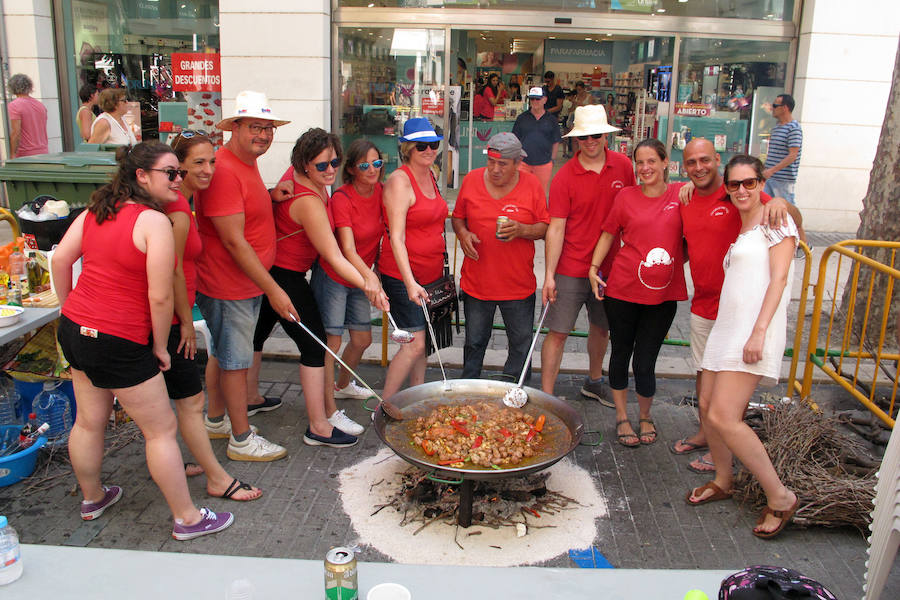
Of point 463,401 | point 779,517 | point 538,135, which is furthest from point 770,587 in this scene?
point 538,135

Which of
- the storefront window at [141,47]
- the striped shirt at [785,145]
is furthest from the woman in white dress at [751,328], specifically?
the storefront window at [141,47]

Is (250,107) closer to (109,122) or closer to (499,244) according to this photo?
(499,244)

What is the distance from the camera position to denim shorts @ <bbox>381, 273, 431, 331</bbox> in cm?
500

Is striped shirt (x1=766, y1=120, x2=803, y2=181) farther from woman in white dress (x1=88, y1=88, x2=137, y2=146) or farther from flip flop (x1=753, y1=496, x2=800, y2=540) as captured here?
woman in white dress (x1=88, y1=88, x2=137, y2=146)

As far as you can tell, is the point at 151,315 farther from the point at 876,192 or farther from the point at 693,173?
the point at 876,192

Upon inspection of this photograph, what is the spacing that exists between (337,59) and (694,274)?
843 centimetres

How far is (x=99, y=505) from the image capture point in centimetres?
405

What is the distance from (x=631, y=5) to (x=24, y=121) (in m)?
8.57

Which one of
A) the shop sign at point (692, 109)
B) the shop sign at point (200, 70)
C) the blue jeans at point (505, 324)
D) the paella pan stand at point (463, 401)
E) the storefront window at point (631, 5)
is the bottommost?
the paella pan stand at point (463, 401)

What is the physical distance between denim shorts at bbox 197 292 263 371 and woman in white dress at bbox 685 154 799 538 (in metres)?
2.60

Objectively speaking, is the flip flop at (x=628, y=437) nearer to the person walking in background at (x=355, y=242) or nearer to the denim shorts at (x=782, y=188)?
the person walking in background at (x=355, y=242)

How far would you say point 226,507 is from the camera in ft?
13.7

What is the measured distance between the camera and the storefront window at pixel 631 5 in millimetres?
11438

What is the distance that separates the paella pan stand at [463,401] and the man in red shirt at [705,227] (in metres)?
0.85
